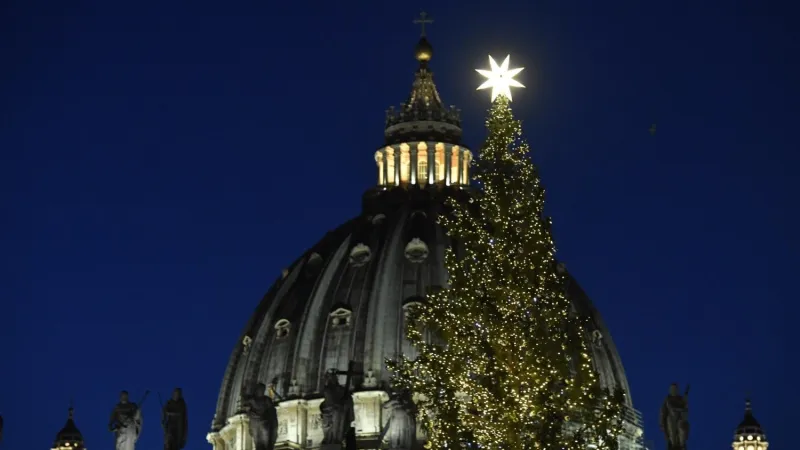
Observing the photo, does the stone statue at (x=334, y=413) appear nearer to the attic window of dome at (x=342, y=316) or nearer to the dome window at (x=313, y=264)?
the attic window of dome at (x=342, y=316)

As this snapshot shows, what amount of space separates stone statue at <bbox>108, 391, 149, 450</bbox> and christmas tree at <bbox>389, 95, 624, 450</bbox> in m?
41.9

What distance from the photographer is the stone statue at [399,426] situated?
82250 mm

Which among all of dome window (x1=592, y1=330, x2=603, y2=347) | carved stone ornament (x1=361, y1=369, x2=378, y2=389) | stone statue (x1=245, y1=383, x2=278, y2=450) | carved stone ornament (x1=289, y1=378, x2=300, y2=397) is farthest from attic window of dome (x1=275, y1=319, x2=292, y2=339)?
stone statue (x1=245, y1=383, x2=278, y2=450)

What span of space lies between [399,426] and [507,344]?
46039 mm

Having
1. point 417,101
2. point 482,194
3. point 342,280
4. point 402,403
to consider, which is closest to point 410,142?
point 417,101

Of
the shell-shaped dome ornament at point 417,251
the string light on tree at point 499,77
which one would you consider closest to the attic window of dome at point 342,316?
the shell-shaped dome ornament at point 417,251

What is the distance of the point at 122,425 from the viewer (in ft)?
259

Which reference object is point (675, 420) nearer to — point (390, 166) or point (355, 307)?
point (355, 307)

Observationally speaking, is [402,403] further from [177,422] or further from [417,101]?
[417,101]

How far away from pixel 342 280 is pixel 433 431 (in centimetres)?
6240

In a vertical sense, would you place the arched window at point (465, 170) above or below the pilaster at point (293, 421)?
above

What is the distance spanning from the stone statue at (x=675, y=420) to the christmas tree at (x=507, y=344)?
43.5 meters

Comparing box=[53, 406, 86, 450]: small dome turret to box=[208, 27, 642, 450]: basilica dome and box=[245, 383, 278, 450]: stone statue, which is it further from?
box=[245, 383, 278, 450]: stone statue

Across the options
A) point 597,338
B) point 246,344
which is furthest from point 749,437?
point 246,344
